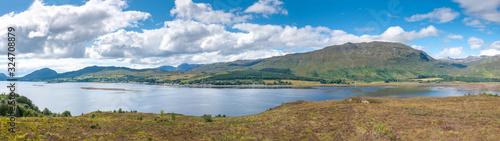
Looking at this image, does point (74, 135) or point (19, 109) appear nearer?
point (74, 135)

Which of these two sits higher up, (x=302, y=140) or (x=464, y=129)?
(x=464, y=129)

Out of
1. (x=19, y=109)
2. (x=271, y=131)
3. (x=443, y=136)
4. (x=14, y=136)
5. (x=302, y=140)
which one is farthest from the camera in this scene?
(x=19, y=109)

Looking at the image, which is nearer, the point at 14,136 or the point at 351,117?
the point at 14,136

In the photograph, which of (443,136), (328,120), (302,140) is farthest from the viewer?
(328,120)

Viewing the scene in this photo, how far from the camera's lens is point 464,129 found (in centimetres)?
2344

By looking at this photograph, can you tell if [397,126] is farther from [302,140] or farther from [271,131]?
[271,131]

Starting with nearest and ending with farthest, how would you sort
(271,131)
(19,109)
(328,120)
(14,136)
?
(14,136) → (271,131) → (328,120) → (19,109)

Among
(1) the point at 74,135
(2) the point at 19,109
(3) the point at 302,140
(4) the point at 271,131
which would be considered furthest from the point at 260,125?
(2) the point at 19,109

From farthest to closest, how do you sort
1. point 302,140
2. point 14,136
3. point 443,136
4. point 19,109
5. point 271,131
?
point 19,109 < point 271,131 < point 302,140 < point 443,136 < point 14,136

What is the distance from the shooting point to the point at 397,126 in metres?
27.5

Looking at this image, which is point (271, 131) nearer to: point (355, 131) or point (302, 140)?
point (302, 140)

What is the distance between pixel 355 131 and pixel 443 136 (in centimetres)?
804

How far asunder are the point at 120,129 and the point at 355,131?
88.9 feet

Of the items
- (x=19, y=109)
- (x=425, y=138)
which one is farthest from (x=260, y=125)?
(x=19, y=109)
